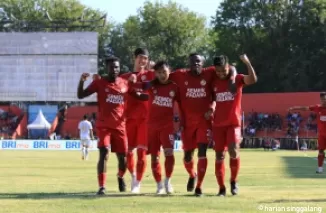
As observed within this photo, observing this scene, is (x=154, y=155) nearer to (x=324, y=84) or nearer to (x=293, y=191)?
(x=293, y=191)

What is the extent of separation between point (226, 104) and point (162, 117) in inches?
49.2

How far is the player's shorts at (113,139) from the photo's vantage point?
584 inches

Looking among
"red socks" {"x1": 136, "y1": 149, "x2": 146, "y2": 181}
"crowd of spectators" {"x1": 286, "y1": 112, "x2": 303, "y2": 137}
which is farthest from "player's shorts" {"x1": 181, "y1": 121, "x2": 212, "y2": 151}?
"crowd of spectators" {"x1": 286, "y1": 112, "x2": 303, "y2": 137}

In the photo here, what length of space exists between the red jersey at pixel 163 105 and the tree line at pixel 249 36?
188 ft

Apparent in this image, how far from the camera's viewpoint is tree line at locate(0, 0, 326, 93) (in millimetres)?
83188

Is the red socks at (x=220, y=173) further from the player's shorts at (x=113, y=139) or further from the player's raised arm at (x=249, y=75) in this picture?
the player's shorts at (x=113, y=139)

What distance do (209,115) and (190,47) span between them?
94.1m

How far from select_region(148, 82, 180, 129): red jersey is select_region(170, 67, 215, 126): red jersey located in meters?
0.24

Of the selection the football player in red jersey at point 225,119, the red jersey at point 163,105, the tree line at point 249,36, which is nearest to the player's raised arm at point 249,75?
the football player in red jersey at point 225,119

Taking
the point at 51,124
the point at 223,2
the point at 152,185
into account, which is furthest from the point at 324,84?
the point at 152,185

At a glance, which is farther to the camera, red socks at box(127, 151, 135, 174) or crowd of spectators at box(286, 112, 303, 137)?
crowd of spectators at box(286, 112, 303, 137)

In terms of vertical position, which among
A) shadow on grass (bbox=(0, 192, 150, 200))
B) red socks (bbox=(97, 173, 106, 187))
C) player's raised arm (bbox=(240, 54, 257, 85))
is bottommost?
shadow on grass (bbox=(0, 192, 150, 200))

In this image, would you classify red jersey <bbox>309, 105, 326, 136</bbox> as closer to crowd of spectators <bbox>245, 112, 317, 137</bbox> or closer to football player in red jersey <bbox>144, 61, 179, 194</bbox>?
football player in red jersey <bbox>144, 61, 179, 194</bbox>

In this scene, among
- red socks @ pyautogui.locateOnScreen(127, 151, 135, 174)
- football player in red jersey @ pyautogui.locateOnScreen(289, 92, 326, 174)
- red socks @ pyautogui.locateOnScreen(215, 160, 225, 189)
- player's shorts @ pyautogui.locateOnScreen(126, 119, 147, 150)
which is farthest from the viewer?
football player in red jersey @ pyautogui.locateOnScreen(289, 92, 326, 174)
